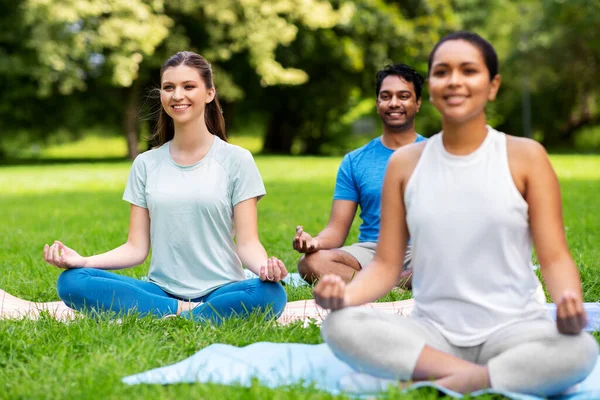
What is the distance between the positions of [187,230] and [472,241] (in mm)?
1896

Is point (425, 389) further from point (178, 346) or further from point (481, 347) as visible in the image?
point (178, 346)

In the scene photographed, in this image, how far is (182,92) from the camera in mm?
4461

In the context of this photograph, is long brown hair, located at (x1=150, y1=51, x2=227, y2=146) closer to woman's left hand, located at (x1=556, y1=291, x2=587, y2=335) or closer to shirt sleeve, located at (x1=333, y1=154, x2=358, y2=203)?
shirt sleeve, located at (x1=333, y1=154, x2=358, y2=203)

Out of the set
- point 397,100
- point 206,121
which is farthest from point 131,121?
point 206,121

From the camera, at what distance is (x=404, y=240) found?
10.9 ft

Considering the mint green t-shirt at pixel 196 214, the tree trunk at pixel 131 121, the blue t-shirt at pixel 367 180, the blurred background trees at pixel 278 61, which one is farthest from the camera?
the tree trunk at pixel 131 121

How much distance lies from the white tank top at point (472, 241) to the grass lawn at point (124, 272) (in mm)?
383

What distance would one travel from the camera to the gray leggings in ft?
9.82

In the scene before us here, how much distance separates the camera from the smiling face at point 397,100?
5.42 metres

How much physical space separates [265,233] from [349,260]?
324cm

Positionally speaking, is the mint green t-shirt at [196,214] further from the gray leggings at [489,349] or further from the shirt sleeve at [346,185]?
the gray leggings at [489,349]

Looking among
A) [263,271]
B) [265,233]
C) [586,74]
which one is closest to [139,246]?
[263,271]

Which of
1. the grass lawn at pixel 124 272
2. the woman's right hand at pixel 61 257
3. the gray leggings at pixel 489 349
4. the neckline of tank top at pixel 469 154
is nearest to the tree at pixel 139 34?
the grass lawn at pixel 124 272

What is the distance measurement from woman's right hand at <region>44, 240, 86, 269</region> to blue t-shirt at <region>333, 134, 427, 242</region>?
1.89 metres
